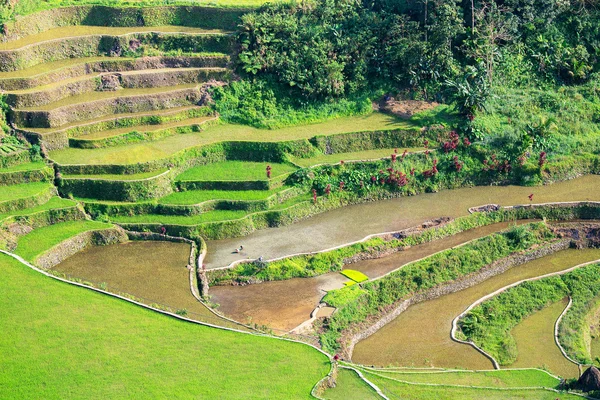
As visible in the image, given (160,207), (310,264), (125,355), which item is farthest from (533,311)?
(125,355)

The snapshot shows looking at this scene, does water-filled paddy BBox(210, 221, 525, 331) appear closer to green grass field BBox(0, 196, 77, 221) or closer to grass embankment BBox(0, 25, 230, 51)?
green grass field BBox(0, 196, 77, 221)

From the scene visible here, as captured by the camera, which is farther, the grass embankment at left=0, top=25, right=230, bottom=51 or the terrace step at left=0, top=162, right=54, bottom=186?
the grass embankment at left=0, top=25, right=230, bottom=51

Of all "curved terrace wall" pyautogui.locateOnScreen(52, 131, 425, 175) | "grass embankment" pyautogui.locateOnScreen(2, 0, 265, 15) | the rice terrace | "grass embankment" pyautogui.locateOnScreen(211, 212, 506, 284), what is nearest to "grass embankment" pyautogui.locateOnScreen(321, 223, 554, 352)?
the rice terrace

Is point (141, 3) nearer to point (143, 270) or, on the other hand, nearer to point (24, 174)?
point (24, 174)

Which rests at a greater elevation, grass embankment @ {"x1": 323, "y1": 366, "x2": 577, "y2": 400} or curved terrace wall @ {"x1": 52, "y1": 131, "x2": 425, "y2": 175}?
curved terrace wall @ {"x1": 52, "y1": 131, "x2": 425, "y2": 175}

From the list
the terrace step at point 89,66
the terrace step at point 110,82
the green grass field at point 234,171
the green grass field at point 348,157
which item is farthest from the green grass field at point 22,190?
the green grass field at point 348,157

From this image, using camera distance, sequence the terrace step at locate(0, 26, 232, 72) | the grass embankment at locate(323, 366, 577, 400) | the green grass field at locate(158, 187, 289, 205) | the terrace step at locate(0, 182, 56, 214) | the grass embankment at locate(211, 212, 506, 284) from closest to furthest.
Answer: the grass embankment at locate(323, 366, 577, 400)
the grass embankment at locate(211, 212, 506, 284)
the terrace step at locate(0, 182, 56, 214)
the green grass field at locate(158, 187, 289, 205)
the terrace step at locate(0, 26, 232, 72)
